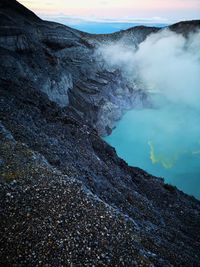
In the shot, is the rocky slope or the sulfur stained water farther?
the sulfur stained water

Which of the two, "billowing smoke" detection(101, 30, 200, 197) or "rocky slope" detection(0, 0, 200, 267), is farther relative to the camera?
"billowing smoke" detection(101, 30, 200, 197)

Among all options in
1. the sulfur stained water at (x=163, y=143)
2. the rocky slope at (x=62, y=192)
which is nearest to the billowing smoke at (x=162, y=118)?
the sulfur stained water at (x=163, y=143)

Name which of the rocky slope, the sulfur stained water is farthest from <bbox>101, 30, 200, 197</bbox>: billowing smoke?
the rocky slope

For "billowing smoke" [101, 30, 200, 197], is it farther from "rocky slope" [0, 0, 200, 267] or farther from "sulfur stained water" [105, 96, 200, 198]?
"rocky slope" [0, 0, 200, 267]

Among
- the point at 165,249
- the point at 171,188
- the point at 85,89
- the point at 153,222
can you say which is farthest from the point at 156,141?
the point at 165,249

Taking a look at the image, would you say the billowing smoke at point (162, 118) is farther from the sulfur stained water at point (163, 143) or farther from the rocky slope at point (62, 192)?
the rocky slope at point (62, 192)

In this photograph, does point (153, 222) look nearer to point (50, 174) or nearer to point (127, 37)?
point (50, 174)
